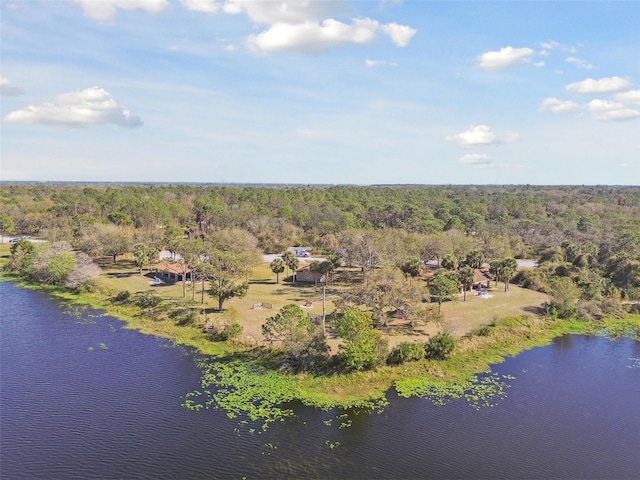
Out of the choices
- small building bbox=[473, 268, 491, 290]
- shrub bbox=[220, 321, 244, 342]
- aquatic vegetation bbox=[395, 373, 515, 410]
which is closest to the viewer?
aquatic vegetation bbox=[395, 373, 515, 410]

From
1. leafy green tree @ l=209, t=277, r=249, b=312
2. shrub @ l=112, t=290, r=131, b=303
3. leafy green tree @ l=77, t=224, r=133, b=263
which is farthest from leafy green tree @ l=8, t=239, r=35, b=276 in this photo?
leafy green tree @ l=209, t=277, r=249, b=312

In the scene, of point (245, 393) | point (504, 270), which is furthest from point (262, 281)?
point (245, 393)

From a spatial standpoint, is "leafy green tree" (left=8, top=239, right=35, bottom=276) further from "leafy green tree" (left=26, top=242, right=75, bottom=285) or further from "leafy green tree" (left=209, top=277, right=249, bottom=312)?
"leafy green tree" (left=209, top=277, right=249, bottom=312)

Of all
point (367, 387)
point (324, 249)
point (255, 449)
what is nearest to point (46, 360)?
point (255, 449)

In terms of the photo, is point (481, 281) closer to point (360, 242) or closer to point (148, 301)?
point (360, 242)

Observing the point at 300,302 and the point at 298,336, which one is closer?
the point at 298,336

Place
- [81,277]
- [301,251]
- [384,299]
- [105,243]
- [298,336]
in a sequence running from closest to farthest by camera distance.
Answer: [298,336] → [384,299] → [81,277] → [105,243] → [301,251]

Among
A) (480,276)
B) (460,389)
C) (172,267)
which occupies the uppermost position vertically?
(172,267)
